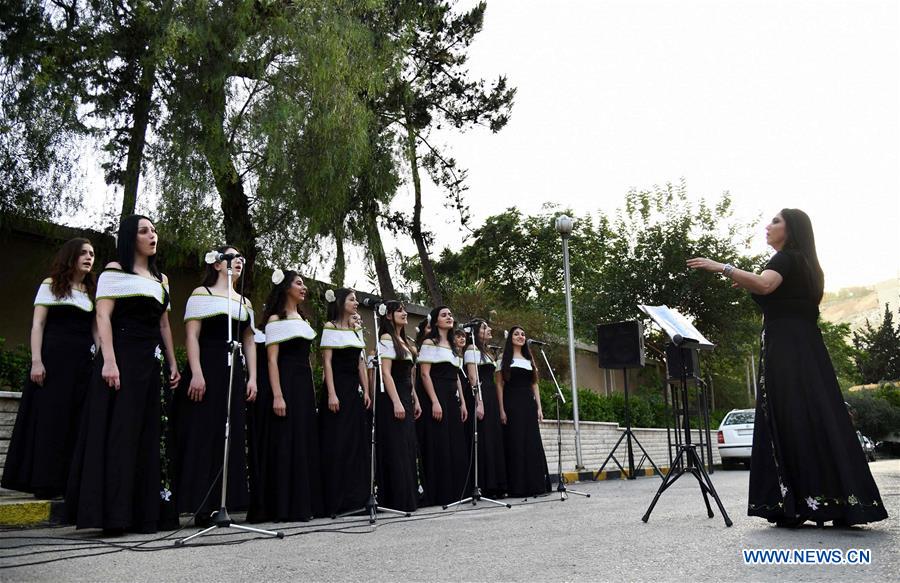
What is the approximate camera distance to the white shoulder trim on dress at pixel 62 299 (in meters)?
6.07

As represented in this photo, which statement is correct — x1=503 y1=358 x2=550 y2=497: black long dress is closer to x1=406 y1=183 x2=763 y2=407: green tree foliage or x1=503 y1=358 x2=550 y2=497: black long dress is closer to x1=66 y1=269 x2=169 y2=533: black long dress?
x1=66 y1=269 x2=169 y2=533: black long dress

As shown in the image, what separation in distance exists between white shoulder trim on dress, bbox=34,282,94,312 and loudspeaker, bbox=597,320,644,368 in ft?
31.1

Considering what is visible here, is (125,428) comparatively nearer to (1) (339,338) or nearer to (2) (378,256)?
(1) (339,338)

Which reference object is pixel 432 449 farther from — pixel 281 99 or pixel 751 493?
pixel 281 99

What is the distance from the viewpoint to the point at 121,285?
5.33 meters

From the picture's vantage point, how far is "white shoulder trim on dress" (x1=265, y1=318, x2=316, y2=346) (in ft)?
21.6

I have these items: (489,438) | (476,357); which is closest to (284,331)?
(476,357)

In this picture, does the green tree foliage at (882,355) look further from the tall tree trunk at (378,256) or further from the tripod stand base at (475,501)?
the tripod stand base at (475,501)

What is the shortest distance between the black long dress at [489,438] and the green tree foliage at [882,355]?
6797 cm

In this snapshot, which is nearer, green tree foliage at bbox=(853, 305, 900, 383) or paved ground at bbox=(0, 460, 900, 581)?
paved ground at bbox=(0, 460, 900, 581)

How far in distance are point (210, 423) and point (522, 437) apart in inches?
167

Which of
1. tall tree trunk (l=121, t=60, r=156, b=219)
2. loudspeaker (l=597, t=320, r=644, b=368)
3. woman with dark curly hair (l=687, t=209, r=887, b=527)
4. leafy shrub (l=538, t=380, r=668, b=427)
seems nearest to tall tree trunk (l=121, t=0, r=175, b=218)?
tall tree trunk (l=121, t=60, r=156, b=219)

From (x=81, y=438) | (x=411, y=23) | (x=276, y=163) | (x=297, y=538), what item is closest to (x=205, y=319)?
(x=81, y=438)

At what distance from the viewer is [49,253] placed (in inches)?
443
